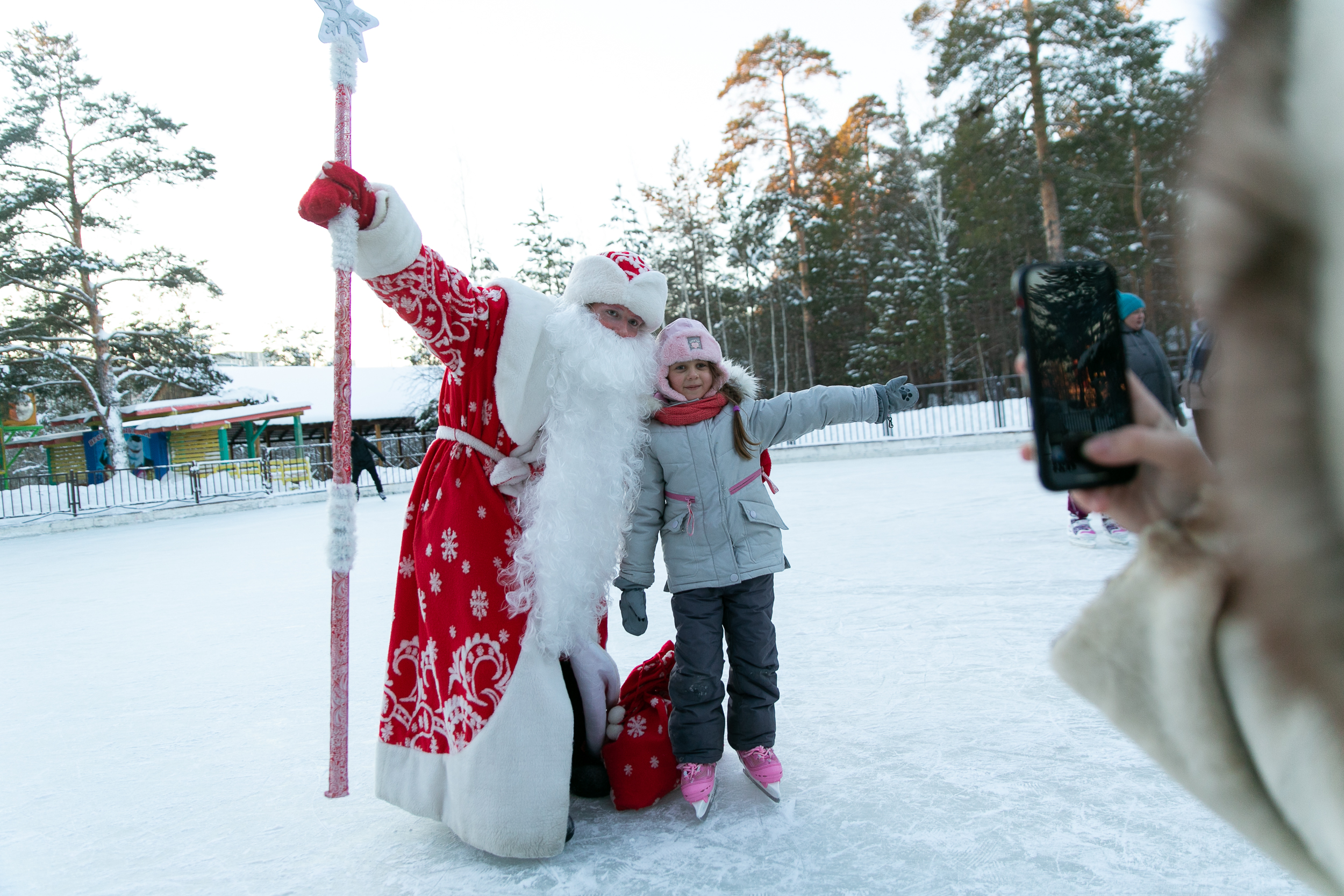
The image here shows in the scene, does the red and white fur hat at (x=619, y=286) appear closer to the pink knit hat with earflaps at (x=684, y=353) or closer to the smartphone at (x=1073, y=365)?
the pink knit hat with earflaps at (x=684, y=353)

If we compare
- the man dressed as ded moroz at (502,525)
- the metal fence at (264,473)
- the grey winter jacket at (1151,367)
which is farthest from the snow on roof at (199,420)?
the man dressed as ded moroz at (502,525)

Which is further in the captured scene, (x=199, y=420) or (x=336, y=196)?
(x=199, y=420)

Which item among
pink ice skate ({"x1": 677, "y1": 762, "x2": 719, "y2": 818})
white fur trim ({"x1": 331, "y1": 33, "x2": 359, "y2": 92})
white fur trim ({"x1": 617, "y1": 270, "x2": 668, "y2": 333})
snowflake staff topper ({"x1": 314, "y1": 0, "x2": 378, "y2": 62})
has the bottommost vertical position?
pink ice skate ({"x1": 677, "y1": 762, "x2": 719, "y2": 818})

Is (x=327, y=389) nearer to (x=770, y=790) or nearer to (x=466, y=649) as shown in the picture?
(x=466, y=649)

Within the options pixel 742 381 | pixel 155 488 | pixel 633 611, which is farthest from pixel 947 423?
pixel 633 611

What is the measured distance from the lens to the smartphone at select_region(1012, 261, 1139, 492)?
0.69m

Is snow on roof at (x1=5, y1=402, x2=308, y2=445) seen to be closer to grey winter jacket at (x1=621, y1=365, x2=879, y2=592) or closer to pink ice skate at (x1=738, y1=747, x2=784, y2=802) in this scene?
grey winter jacket at (x1=621, y1=365, x2=879, y2=592)

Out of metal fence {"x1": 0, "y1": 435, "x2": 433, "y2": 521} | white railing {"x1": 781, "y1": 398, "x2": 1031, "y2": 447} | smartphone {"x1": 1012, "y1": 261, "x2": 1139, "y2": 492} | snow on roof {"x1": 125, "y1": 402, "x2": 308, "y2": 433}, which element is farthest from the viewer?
snow on roof {"x1": 125, "y1": 402, "x2": 308, "y2": 433}

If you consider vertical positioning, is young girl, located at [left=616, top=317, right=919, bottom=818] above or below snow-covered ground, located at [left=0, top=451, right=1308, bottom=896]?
above

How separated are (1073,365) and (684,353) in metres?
1.76

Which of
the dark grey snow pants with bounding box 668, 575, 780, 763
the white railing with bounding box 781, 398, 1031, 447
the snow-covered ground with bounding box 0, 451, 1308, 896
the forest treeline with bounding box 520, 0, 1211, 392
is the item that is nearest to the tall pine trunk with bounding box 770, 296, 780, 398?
the forest treeline with bounding box 520, 0, 1211, 392

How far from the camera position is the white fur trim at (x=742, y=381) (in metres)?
2.54

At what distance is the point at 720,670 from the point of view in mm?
2424

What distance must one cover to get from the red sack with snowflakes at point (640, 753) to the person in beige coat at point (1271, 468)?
1998 millimetres
